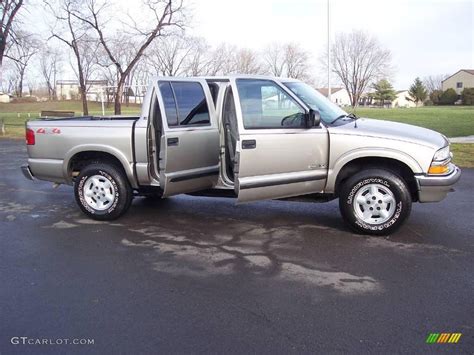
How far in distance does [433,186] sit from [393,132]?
0.77m

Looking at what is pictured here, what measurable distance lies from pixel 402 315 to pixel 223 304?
55.8 inches

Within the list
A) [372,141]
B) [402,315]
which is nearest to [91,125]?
[372,141]

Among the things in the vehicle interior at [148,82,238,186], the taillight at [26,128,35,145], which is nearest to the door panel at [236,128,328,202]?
the vehicle interior at [148,82,238,186]

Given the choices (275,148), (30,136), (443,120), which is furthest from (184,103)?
(443,120)

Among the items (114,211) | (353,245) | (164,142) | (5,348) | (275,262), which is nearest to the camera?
(5,348)

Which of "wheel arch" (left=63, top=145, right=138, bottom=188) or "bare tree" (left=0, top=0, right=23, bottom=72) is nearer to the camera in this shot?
"wheel arch" (left=63, top=145, right=138, bottom=188)

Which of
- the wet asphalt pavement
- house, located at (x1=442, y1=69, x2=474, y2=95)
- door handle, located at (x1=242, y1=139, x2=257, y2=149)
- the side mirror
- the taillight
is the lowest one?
the wet asphalt pavement

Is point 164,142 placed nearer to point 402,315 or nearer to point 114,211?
point 114,211

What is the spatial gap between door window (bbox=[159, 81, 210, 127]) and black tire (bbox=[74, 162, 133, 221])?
3.59 ft

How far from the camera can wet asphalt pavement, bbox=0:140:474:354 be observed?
3.03 m

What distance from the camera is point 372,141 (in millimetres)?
4965

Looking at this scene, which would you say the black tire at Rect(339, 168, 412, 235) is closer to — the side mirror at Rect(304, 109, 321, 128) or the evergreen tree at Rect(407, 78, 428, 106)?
the side mirror at Rect(304, 109, 321, 128)

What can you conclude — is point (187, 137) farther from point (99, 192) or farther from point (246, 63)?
point (246, 63)

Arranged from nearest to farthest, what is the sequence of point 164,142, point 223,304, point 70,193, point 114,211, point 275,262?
point 223,304, point 275,262, point 164,142, point 114,211, point 70,193
